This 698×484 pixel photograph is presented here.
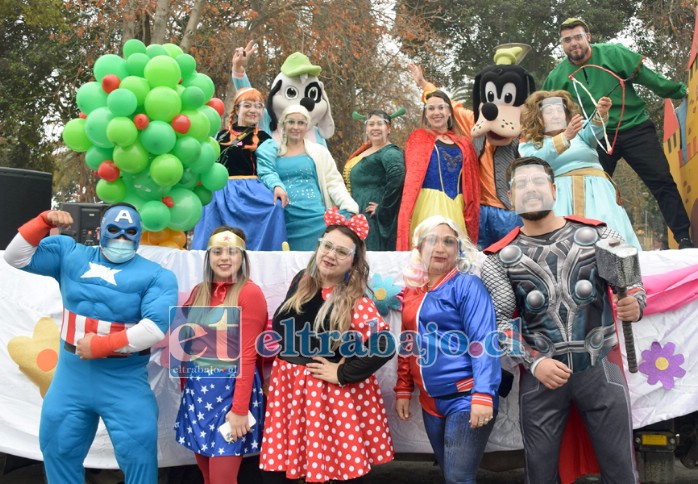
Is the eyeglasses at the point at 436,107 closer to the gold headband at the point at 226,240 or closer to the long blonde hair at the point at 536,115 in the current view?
the long blonde hair at the point at 536,115

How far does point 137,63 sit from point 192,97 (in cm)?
31

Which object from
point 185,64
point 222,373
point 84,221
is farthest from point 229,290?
point 84,221

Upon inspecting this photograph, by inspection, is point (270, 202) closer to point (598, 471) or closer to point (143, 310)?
point (143, 310)

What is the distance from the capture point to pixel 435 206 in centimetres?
461

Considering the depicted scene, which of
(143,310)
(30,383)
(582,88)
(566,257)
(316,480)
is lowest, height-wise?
(316,480)

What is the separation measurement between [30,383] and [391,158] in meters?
2.58

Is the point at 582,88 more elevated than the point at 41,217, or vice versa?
the point at 582,88

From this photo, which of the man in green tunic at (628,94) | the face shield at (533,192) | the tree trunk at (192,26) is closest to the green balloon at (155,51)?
the face shield at (533,192)

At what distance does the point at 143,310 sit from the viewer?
3.13 m

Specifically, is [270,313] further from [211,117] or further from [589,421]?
[589,421]

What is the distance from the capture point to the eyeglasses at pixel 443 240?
10.3ft

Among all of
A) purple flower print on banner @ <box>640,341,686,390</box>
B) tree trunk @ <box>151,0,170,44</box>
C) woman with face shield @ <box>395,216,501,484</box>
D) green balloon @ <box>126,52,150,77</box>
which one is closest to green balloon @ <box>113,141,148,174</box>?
green balloon @ <box>126,52,150,77</box>

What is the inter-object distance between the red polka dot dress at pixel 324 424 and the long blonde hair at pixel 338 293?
5 centimetres

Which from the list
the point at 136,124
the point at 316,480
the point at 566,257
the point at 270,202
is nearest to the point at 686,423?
the point at 566,257
